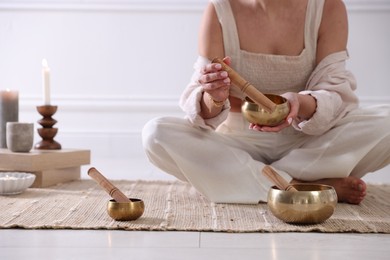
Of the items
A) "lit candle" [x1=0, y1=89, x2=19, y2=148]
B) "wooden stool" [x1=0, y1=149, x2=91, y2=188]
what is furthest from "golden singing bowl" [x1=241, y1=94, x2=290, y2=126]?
"lit candle" [x1=0, y1=89, x2=19, y2=148]

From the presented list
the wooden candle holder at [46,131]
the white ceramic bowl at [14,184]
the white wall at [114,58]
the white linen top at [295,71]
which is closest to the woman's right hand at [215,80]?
the white linen top at [295,71]

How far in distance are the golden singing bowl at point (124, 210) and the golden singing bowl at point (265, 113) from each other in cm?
33

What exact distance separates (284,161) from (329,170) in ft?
0.43

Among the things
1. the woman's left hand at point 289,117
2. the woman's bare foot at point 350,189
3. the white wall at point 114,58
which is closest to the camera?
the woman's left hand at point 289,117

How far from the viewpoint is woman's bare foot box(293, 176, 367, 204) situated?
1838 mm

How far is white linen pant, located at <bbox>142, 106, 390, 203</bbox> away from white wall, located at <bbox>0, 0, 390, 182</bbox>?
159 cm

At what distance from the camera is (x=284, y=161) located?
1947mm

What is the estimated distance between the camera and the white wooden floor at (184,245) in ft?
4.02

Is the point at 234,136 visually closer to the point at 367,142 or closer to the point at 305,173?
the point at 305,173

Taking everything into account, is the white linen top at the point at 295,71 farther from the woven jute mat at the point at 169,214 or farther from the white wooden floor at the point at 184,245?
the white wooden floor at the point at 184,245

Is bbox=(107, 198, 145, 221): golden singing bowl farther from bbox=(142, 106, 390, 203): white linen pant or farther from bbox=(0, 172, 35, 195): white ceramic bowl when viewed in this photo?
bbox=(0, 172, 35, 195): white ceramic bowl

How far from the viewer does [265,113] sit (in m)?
1.56

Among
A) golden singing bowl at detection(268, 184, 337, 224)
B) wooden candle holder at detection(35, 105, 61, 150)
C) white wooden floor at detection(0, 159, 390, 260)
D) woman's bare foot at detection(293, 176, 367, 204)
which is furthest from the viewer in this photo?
wooden candle holder at detection(35, 105, 61, 150)

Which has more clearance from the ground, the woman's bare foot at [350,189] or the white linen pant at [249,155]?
the white linen pant at [249,155]
